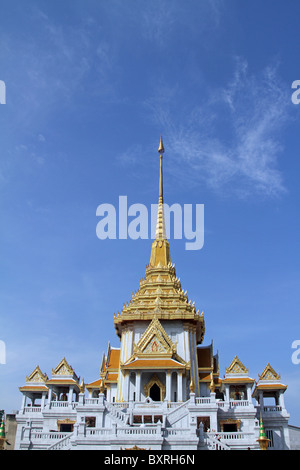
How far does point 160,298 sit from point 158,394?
35.3 feet

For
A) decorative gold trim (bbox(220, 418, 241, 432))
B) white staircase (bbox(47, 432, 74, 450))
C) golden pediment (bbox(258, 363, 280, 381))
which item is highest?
golden pediment (bbox(258, 363, 280, 381))

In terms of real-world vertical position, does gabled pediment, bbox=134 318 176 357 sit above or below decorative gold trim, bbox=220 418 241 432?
above

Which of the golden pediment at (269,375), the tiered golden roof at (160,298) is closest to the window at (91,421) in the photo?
the tiered golden roof at (160,298)

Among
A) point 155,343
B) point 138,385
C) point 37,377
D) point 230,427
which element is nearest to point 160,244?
point 155,343

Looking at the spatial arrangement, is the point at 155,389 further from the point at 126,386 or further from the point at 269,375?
the point at 269,375

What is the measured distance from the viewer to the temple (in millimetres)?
28734

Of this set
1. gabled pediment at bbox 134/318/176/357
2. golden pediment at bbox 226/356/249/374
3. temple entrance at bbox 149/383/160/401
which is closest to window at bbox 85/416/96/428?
temple entrance at bbox 149/383/160/401

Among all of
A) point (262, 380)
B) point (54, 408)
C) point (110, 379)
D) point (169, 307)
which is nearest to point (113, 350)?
point (110, 379)

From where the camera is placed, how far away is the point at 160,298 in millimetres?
49938

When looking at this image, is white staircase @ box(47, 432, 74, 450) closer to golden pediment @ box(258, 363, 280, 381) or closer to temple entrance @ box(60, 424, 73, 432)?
temple entrance @ box(60, 424, 73, 432)

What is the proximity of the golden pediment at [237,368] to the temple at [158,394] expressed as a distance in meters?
0.08

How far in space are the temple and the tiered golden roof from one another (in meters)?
0.10

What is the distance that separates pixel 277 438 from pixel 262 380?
496 cm
